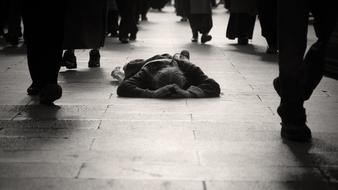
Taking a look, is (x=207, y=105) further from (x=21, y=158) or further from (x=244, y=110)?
(x=21, y=158)

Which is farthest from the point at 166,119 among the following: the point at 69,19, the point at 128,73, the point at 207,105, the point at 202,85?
the point at 69,19

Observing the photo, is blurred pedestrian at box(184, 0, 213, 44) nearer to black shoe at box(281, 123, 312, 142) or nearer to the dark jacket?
the dark jacket

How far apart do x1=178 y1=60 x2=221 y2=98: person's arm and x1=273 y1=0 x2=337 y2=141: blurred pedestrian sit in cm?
136

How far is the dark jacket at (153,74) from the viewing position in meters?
4.86

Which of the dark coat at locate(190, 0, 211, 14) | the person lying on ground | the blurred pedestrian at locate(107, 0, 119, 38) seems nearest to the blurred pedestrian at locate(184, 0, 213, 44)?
the dark coat at locate(190, 0, 211, 14)

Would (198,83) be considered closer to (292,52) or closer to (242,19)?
(292,52)

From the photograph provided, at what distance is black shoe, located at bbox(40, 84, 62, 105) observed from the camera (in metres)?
4.38

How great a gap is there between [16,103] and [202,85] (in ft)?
5.02

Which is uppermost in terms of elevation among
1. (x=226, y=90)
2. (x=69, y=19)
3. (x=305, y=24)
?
(x=305, y=24)

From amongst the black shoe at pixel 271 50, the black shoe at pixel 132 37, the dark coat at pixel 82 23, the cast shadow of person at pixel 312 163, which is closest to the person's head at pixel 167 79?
the dark coat at pixel 82 23

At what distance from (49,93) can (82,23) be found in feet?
6.24

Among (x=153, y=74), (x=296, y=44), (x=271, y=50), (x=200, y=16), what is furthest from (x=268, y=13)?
(x=200, y=16)

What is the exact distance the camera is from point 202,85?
4.95 metres

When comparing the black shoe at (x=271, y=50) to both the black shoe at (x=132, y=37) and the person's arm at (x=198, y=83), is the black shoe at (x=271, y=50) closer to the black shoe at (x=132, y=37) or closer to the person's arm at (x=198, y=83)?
the black shoe at (x=132, y=37)
